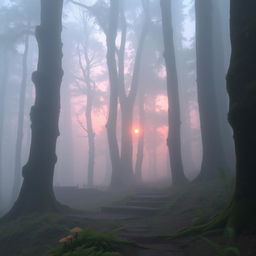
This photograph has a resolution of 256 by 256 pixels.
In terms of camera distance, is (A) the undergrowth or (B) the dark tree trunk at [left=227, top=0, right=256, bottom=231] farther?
(B) the dark tree trunk at [left=227, top=0, right=256, bottom=231]

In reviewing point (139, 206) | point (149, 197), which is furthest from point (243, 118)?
point (149, 197)

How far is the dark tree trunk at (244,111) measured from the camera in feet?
19.7

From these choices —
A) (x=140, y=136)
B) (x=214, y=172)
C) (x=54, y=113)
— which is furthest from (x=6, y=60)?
(x=214, y=172)

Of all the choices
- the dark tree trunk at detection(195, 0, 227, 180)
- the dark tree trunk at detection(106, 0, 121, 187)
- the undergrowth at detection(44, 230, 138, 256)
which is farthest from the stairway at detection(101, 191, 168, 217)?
the dark tree trunk at detection(106, 0, 121, 187)

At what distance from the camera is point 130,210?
469 inches

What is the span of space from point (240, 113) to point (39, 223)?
6.64 m

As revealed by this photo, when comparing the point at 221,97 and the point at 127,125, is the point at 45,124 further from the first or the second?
the point at 127,125

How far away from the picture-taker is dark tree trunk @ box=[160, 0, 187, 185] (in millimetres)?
16219

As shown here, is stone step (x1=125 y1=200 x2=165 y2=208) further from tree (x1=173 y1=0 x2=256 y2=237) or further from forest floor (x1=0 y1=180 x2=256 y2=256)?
tree (x1=173 y1=0 x2=256 y2=237)

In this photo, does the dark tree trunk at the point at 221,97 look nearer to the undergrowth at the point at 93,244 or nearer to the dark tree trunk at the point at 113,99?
the dark tree trunk at the point at 113,99

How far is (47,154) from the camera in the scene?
11602mm

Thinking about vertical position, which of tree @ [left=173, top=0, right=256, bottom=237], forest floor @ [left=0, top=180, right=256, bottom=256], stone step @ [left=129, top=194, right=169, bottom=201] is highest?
tree @ [left=173, top=0, right=256, bottom=237]

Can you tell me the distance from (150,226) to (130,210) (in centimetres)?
293

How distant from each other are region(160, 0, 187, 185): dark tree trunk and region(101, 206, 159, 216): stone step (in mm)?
4525
